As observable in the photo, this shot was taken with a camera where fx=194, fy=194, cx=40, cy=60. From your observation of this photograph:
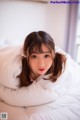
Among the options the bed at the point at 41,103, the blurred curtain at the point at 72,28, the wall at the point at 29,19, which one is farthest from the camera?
the blurred curtain at the point at 72,28

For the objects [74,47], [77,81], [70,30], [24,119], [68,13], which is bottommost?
[24,119]

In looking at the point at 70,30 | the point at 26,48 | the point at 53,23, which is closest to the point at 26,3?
the point at 53,23

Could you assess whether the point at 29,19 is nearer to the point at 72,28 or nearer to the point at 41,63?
the point at 72,28

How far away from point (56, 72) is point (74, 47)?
100cm

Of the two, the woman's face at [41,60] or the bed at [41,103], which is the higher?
the woman's face at [41,60]

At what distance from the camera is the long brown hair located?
0.91 metres

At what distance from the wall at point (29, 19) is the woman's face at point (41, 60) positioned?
717 millimetres

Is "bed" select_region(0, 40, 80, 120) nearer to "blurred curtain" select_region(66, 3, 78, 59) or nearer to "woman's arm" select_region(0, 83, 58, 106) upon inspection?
"woman's arm" select_region(0, 83, 58, 106)

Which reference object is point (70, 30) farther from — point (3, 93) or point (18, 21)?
point (3, 93)

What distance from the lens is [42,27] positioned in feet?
6.29

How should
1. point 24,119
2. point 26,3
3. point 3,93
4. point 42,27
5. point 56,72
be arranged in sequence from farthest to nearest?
point 42,27 → point 26,3 → point 56,72 → point 3,93 → point 24,119

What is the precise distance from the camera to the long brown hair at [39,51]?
0.91 metres

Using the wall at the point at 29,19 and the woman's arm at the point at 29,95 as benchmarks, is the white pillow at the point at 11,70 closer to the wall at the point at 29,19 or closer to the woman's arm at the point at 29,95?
the woman's arm at the point at 29,95

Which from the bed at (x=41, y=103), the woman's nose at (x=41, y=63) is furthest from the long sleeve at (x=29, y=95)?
the woman's nose at (x=41, y=63)
